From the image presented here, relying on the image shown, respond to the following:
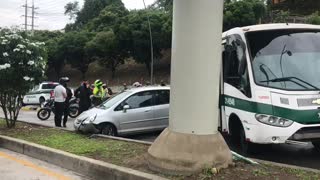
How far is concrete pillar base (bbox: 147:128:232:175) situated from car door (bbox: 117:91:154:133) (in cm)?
592

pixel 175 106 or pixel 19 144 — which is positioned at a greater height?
pixel 175 106

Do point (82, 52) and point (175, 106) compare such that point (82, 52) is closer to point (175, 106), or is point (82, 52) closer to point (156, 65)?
point (156, 65)

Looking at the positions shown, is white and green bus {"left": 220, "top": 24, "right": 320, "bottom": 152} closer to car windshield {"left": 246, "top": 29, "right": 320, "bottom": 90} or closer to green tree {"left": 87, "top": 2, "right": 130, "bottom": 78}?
car windshield {"left": 246, "top": 29, "right": 320, "bottom": 90}

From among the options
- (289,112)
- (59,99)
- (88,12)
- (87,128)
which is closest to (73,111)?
(59,99)

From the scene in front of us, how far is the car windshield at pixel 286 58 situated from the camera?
30.4 ft

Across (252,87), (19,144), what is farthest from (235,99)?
(19,144)

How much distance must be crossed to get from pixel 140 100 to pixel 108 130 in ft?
4.33

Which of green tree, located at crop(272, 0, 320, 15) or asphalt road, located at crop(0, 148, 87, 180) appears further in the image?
green tree, located at crop(272, 0, 320, 15)

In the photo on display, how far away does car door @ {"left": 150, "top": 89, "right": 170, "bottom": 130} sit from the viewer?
45.5 ft

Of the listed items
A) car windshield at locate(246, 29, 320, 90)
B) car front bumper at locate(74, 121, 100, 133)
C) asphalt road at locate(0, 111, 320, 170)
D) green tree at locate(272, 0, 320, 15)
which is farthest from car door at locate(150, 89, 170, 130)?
green tree at locate(272, 0, 320, 15)

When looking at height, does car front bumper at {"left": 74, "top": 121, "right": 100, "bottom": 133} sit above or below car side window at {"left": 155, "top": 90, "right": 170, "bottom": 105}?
below

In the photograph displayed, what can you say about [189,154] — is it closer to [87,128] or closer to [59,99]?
[87,128]

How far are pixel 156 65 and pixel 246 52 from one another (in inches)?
1730

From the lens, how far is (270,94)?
9.13 meters
